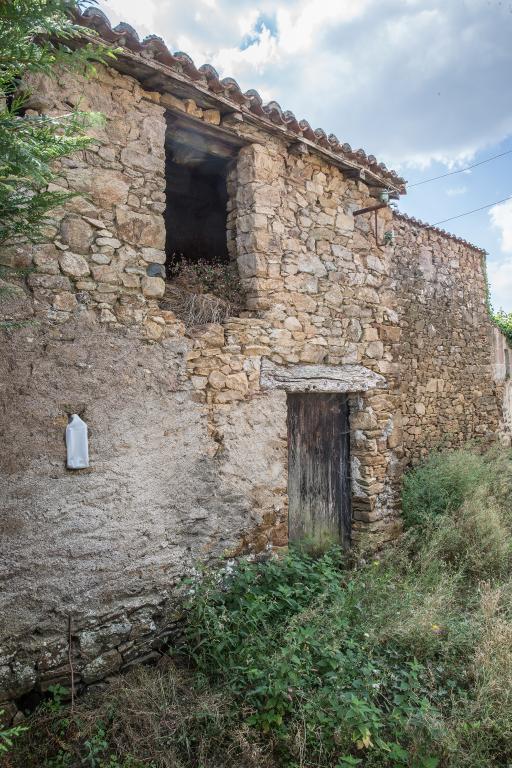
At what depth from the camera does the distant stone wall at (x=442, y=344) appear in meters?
7.85

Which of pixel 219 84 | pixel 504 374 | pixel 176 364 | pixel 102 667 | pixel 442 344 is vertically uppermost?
pixel 219 84

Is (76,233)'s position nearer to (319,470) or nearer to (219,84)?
(219,84)

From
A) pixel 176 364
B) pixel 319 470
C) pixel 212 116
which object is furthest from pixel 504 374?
pixel 176 364

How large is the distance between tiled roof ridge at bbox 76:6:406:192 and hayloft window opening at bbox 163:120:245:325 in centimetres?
42

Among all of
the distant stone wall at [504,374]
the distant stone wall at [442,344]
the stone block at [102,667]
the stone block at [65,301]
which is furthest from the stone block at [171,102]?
the distant stone wall at [504,374]

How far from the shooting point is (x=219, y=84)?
4.14 metres

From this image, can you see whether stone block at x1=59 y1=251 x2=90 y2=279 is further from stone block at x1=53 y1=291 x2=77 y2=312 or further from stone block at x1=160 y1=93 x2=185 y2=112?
stone block at x1=160 y1=93 x2=185 y2=112

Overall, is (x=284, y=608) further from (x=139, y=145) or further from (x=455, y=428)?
(x=455, y=428)

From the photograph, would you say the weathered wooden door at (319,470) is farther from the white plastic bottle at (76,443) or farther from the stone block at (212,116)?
the stone block at (212,116)

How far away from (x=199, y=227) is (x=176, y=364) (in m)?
3.02

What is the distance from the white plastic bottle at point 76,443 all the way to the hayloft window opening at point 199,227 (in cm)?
131

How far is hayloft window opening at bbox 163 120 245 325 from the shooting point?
440cm

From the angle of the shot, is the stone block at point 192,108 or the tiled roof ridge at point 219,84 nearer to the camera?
the tiled roof ridge at point 219,84

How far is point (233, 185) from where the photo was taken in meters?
4.89
